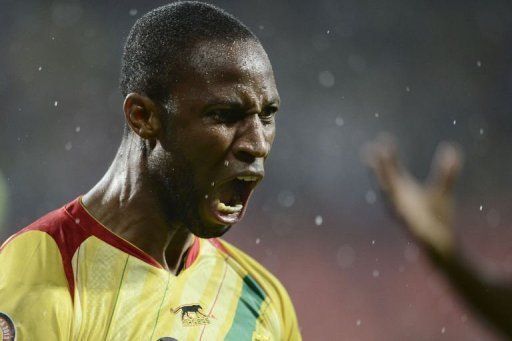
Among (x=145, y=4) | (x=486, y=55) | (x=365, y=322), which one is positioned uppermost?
(x=145, y=4)

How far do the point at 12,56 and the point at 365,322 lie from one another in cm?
407

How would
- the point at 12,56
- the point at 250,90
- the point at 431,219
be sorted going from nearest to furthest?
1. the point at 431,219
2. the point at 250,90
3. the point at 12,56

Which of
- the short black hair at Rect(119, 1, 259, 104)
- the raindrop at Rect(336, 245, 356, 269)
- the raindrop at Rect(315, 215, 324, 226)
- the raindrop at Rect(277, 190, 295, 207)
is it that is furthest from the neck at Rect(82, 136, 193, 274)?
the raindrop at Rect(336, 245, 356, 269)

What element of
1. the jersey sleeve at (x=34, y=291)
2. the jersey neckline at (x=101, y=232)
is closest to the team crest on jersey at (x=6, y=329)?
the jersey sleeve at (x=34, y=291)

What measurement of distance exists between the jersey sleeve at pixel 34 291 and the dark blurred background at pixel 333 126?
4.79m

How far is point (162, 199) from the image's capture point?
126 inches

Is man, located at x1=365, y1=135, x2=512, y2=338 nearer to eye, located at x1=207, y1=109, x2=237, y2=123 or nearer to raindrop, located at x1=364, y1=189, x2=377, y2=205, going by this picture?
eye, located at x1=207, y1=109, x2=237, y2=123

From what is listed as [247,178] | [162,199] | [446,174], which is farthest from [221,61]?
[446,174]

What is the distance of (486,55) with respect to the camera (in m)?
9.12

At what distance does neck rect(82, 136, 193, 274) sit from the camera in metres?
3.18

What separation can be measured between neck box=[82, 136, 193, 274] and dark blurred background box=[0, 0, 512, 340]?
4614mm

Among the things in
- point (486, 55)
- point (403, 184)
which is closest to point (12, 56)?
point (486, 55)

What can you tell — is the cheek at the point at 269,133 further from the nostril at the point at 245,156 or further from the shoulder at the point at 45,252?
the shoulder at the point at 45,252

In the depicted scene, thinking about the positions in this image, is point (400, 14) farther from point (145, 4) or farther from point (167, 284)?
point (167, 284)
